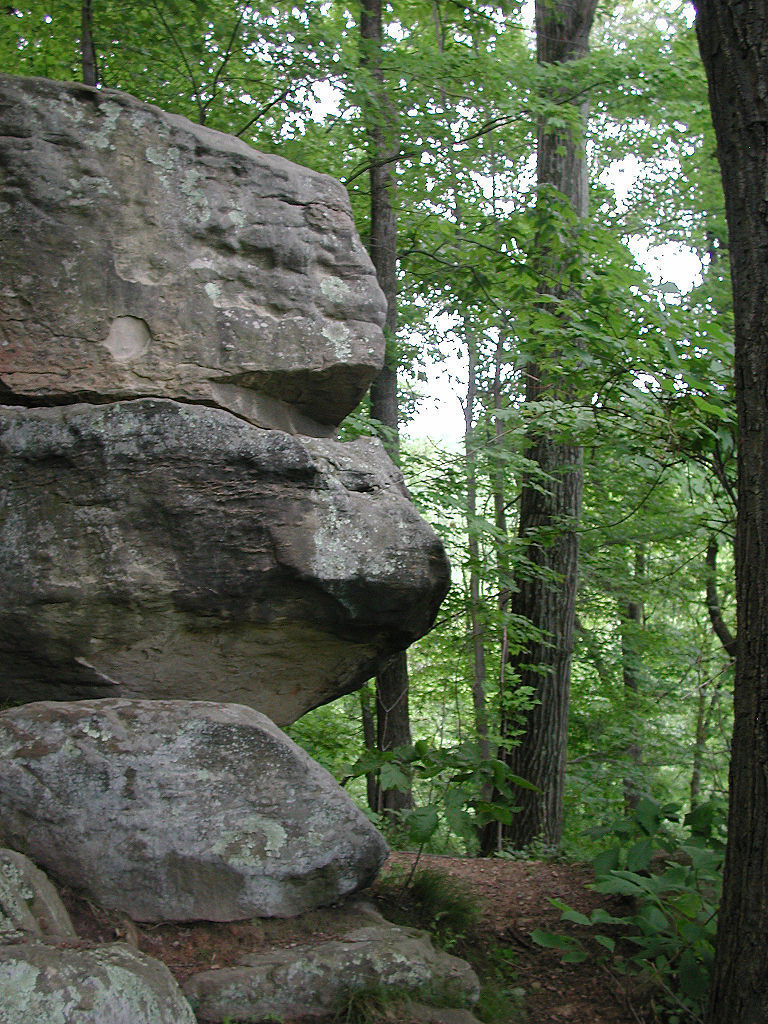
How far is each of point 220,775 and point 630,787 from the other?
9.06 m

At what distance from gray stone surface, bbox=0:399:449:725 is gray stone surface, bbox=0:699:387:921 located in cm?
34

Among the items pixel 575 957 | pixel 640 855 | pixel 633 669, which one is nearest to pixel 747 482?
pixel 640 855

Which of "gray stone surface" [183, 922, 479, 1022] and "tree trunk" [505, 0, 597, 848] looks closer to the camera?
"gray stone surface" [183, 922, 479, 1022]

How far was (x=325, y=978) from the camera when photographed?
3.20 metres

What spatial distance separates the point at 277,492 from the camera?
13.2ft

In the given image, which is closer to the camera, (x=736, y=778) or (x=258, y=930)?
(x=736, y=778)

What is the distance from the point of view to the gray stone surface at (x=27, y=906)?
9.24 feet

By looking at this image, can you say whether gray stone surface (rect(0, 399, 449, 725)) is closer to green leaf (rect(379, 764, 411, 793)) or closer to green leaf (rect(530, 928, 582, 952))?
green leaf (rect(379, 764, 411, 793))

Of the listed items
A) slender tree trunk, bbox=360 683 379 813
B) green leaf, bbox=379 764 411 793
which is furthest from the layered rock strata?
slender tree trunk, bbox=360 683 379 813

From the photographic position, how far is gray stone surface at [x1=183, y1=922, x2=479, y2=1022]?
3.06 m

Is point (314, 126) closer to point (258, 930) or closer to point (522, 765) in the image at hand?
point (522, 765)

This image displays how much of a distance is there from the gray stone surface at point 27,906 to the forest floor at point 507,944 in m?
0.14

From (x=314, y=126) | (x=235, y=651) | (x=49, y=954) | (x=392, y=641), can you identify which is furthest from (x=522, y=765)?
(x=314, y=126)

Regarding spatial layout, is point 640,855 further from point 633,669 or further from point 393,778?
point 633,669
